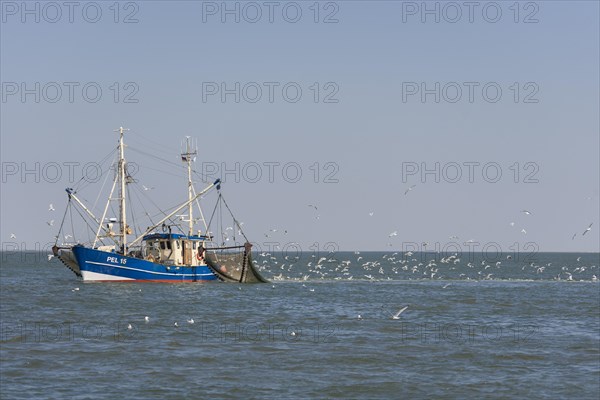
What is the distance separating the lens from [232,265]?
69812 mm

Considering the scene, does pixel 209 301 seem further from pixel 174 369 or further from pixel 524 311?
pixel 174 369

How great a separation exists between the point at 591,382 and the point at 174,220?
47.9 m

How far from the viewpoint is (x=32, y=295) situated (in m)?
59.3

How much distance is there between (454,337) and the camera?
34.1 metres

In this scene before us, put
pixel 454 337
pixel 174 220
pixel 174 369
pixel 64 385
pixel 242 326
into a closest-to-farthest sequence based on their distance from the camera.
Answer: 1. pixel 64 385
2. pixel 174 369
3. pixel 454 337
4. pixel 242 326
5. pixel 174 220

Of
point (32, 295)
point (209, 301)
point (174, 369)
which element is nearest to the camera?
point (174, 369)

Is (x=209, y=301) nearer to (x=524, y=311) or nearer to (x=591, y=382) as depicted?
(x=524, y=311)

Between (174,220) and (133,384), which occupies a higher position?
(174,220)

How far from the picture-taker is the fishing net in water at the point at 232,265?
68.7 m

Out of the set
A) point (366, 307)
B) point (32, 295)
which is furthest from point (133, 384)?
point (32, 295)

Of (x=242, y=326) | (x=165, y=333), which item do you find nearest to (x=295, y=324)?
(x=242, y=326)

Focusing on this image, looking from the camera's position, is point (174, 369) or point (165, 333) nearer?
point (174, 369)

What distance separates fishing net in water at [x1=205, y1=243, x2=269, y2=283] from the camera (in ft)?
225

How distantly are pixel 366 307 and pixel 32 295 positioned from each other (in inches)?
950
